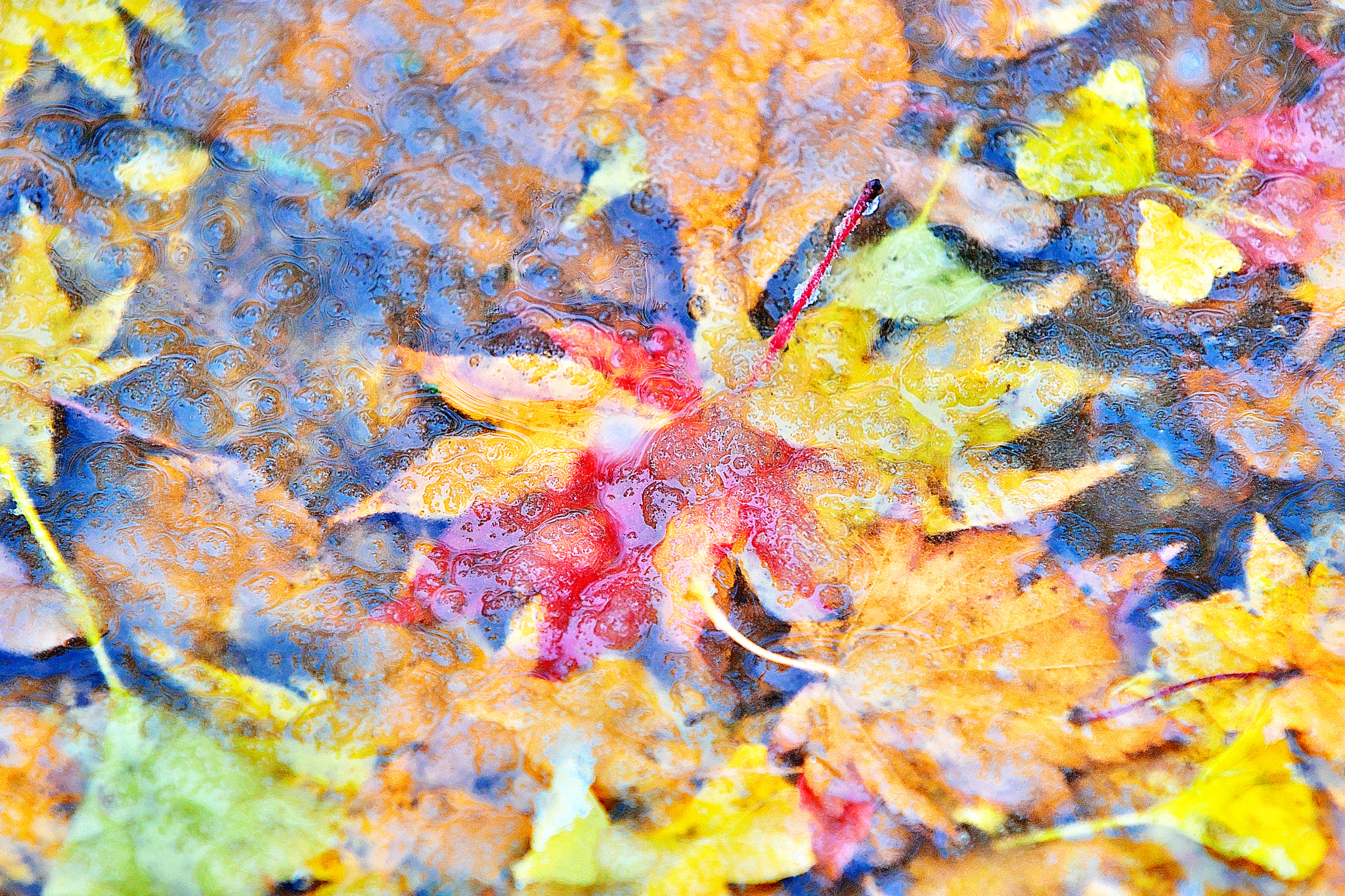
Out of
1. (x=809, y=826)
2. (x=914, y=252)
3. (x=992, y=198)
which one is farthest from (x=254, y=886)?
(x=992, y=198)

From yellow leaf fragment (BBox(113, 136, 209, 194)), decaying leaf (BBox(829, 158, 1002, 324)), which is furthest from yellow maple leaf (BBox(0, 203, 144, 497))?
decaying leaf (BBox(829, 158, 1002, 324))

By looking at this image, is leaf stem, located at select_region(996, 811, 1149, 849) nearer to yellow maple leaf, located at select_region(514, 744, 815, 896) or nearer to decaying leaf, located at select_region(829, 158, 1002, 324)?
yellow maple leaf, located at select_region(514, 744, 815, 896)

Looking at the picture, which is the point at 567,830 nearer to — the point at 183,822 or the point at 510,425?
the point at 183,822

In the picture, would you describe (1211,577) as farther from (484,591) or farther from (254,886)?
(254,886)

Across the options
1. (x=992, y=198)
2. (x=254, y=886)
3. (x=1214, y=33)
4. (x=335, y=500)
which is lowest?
(x=254, y=886)

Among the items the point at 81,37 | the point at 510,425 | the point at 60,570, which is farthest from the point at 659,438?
the point at 81,37

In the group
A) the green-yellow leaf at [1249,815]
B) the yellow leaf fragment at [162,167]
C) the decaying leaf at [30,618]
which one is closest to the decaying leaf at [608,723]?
the green-yellow leaf at [1249,815]
